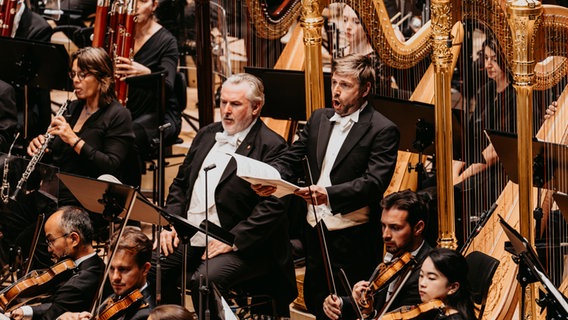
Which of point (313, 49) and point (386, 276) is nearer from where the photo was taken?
point (386, 276)

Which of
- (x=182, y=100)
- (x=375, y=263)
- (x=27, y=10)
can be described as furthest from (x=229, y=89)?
(x=27, y=10)

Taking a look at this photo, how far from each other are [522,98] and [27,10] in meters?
4.35

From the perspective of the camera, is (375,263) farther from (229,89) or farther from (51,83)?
(51,83)

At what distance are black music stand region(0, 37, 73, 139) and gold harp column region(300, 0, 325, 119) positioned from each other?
175 centimetres

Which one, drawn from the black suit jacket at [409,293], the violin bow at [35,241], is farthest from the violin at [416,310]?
the violin bow at [35,241]

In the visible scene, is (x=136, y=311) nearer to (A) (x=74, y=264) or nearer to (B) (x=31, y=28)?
(A) (x=74, y=264)

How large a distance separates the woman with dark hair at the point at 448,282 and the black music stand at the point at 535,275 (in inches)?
15.5

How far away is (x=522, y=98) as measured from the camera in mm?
4926

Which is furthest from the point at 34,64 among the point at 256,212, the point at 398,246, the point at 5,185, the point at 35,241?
the point at 398,246

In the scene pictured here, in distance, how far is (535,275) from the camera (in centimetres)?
405

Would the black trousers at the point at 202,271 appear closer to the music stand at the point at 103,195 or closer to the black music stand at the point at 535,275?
the music stand at the point at 103,195

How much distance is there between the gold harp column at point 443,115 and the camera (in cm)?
547

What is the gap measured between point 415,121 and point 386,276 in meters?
1.06

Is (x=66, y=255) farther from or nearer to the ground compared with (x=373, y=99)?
nearer to the ground
